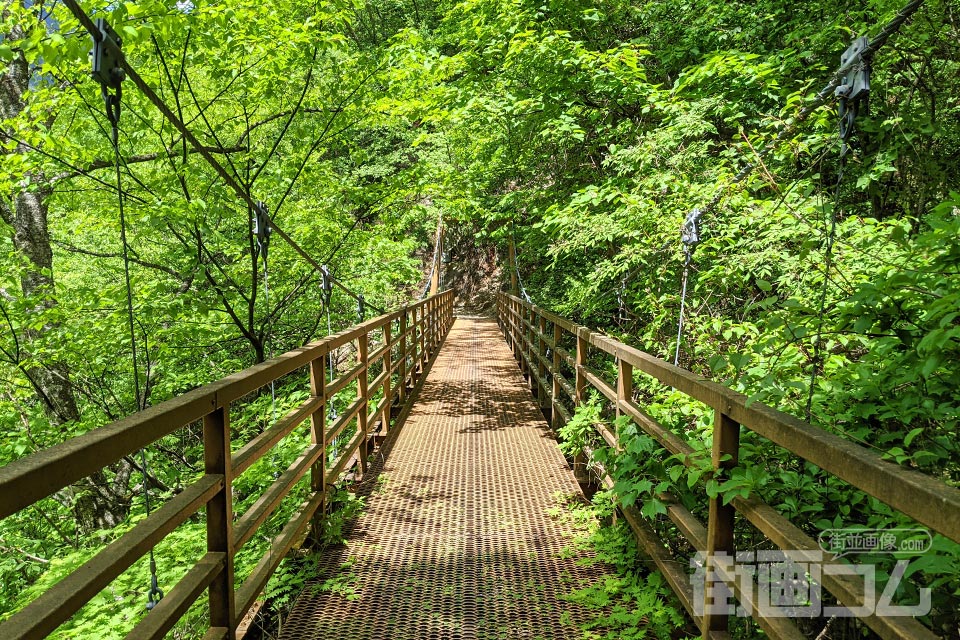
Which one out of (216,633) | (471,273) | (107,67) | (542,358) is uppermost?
(107,67)

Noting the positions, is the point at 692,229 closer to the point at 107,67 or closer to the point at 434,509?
the point at 434,509

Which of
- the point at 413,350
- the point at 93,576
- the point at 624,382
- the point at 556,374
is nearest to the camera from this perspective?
the point at 93,576

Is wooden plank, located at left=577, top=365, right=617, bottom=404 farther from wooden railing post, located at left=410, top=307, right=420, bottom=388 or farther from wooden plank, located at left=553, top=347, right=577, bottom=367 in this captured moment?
wooden railing post, located at left=410, top=307, right=420, bottom=388

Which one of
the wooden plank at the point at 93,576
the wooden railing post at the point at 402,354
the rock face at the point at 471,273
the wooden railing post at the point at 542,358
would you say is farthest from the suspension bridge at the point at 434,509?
the rock face at the point at 471,273

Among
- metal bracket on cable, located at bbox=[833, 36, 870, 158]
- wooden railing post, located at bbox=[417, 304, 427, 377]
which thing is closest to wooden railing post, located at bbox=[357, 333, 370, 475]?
metal bracket on cable, located at bbox=[833, 36, 870, 158]

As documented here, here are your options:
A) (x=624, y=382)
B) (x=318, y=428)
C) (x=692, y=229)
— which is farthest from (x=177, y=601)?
(x=692, y=229)

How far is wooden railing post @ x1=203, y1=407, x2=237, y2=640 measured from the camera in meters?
1.79

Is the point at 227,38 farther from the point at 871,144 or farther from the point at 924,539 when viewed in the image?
the point at 871,144

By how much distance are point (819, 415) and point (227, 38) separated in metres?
5.22

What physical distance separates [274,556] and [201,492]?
2.68 feet

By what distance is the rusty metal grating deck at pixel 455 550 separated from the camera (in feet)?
7.72

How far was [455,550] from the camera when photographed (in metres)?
3.01

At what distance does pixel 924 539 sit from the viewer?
139 centimetres

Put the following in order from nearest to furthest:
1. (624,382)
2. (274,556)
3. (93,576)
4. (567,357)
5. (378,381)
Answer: (93,576), (274,556), (624,382), (567,357), (378,381)
